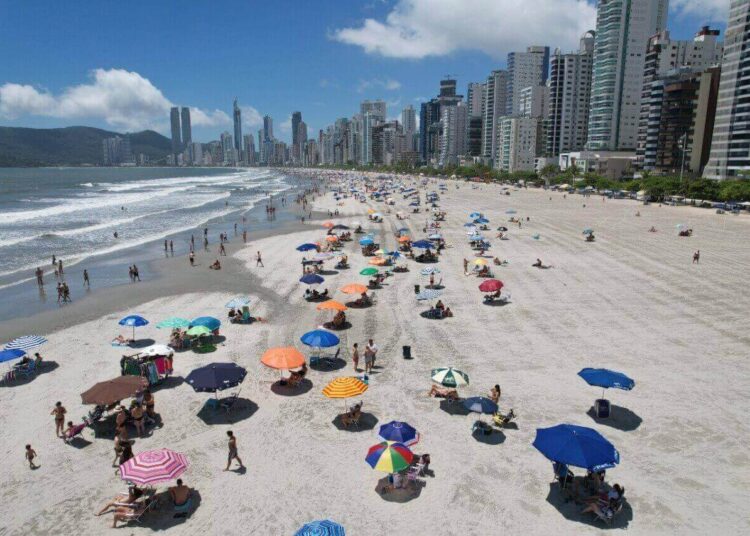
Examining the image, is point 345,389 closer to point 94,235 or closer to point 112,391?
point 112,391

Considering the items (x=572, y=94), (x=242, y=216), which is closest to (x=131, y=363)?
(x=242, y=216)

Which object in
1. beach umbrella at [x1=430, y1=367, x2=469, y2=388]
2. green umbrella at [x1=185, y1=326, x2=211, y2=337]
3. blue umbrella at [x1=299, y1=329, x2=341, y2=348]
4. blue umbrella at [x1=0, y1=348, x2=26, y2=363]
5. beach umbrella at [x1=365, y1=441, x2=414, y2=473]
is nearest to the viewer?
beach umbrella at [x1=365, y1=441, x2=414, y2=473]

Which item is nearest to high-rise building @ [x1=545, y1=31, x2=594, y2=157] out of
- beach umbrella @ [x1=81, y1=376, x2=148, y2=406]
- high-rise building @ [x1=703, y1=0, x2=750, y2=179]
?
high-rise building @ [x1=703, y1=0, x2=750, y2=179]

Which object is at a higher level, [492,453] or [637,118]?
[637,118]

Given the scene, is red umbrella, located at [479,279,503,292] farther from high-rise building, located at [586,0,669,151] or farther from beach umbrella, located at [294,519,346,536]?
high-rise building, located at [586,0,669,151]

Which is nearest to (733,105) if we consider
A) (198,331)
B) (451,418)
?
(451,418)

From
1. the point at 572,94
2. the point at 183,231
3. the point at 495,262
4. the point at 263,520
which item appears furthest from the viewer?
the point at 572,94

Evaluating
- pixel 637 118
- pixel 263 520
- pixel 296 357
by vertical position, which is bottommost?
pixel 263 520

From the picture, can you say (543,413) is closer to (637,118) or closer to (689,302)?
(689,302)
